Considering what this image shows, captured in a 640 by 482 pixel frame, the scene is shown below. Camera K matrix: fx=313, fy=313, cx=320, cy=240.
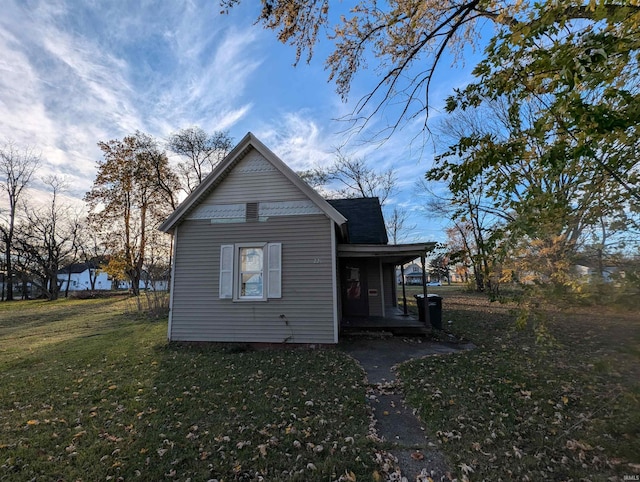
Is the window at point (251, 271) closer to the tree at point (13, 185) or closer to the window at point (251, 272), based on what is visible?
the window at point (251, 272)

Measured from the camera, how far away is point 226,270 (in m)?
9.02

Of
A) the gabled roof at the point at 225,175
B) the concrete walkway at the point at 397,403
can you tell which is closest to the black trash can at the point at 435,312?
the concrete walkway at the point at 397,403

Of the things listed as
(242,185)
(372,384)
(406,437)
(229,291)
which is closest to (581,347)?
(372,384)

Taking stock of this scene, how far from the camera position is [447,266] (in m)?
3.73

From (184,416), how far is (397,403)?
3.24m

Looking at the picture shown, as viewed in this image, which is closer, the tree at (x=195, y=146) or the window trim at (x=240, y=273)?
the window trim at (x=240, y=273)

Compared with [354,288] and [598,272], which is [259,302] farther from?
[598,272]

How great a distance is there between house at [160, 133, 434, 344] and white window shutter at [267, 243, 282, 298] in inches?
1.1

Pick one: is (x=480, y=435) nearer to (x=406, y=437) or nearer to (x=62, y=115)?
(x=406, y=437)

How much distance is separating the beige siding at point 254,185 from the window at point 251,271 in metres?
1.40

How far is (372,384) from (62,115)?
12385 millimetres

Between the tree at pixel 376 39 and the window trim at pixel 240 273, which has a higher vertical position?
the tree at pixel 376 39

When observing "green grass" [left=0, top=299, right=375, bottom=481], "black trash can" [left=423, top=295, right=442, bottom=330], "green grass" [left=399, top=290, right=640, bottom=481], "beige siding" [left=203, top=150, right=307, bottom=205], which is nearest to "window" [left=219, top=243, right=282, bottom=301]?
"beige siding" [left=203, top=150, right=307, bottom=205]

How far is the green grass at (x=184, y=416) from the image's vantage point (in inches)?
132
